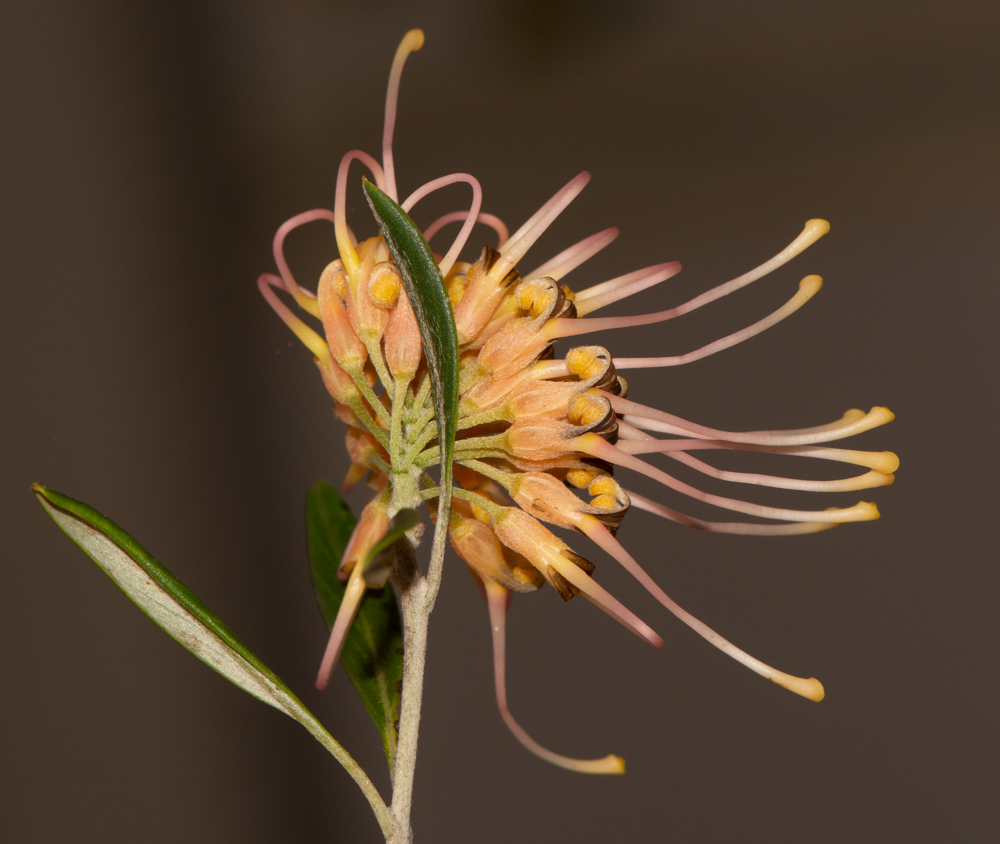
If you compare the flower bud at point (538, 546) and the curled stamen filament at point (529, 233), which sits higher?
the curled stamen filament at point (529, 233)

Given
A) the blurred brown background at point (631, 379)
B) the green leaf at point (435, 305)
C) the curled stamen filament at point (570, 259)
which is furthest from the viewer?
the blurred brown background at point (631, 379)

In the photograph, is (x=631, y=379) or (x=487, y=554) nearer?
(x=487, y=554)

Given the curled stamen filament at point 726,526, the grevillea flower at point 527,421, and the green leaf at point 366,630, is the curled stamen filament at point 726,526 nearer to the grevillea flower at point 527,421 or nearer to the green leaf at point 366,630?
the grevillea flower at point 527,421

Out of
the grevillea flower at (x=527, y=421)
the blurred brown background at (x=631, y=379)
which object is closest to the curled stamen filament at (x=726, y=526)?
the grevillea flower at (x=527, y=421)

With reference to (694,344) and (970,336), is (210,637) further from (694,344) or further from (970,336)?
(970,336)

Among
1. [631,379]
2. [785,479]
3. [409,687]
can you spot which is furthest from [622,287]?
[631,379]

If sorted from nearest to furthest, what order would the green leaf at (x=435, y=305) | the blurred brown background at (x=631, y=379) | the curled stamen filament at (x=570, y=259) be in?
the green leaf at (x=435, y=305) → the curled stamen filament at (x=570, y=259) → the blurred brown background at (x=631, y=379)

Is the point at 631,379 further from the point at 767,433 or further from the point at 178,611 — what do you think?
the point at 178,611
